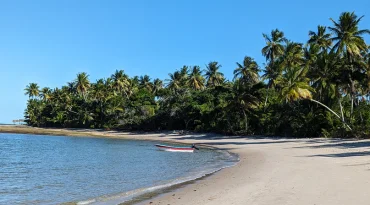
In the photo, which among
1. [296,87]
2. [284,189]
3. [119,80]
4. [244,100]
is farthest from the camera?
[119,80]

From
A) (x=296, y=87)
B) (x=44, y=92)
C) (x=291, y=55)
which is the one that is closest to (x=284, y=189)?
(x=296, y=87)

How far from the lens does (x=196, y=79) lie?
81.6 metres

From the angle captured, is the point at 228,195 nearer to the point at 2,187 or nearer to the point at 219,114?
the point at 2,187

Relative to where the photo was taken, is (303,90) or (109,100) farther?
(109,100)

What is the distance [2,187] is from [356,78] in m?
34.9

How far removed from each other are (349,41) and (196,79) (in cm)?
4579

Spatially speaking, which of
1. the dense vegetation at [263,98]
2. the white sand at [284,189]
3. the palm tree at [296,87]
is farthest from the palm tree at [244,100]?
the white sand at [284,189]

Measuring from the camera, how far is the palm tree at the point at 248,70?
65.9 metres

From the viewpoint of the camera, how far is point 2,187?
14.7 m

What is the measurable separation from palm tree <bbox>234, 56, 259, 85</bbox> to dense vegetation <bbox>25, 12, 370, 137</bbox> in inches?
7.5

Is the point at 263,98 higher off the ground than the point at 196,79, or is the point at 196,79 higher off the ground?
the point at 196,79

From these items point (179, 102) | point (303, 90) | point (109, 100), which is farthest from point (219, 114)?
point (109, 100)

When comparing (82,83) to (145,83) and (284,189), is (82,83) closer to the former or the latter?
(145,83)

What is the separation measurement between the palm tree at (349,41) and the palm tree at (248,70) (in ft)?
83.7
